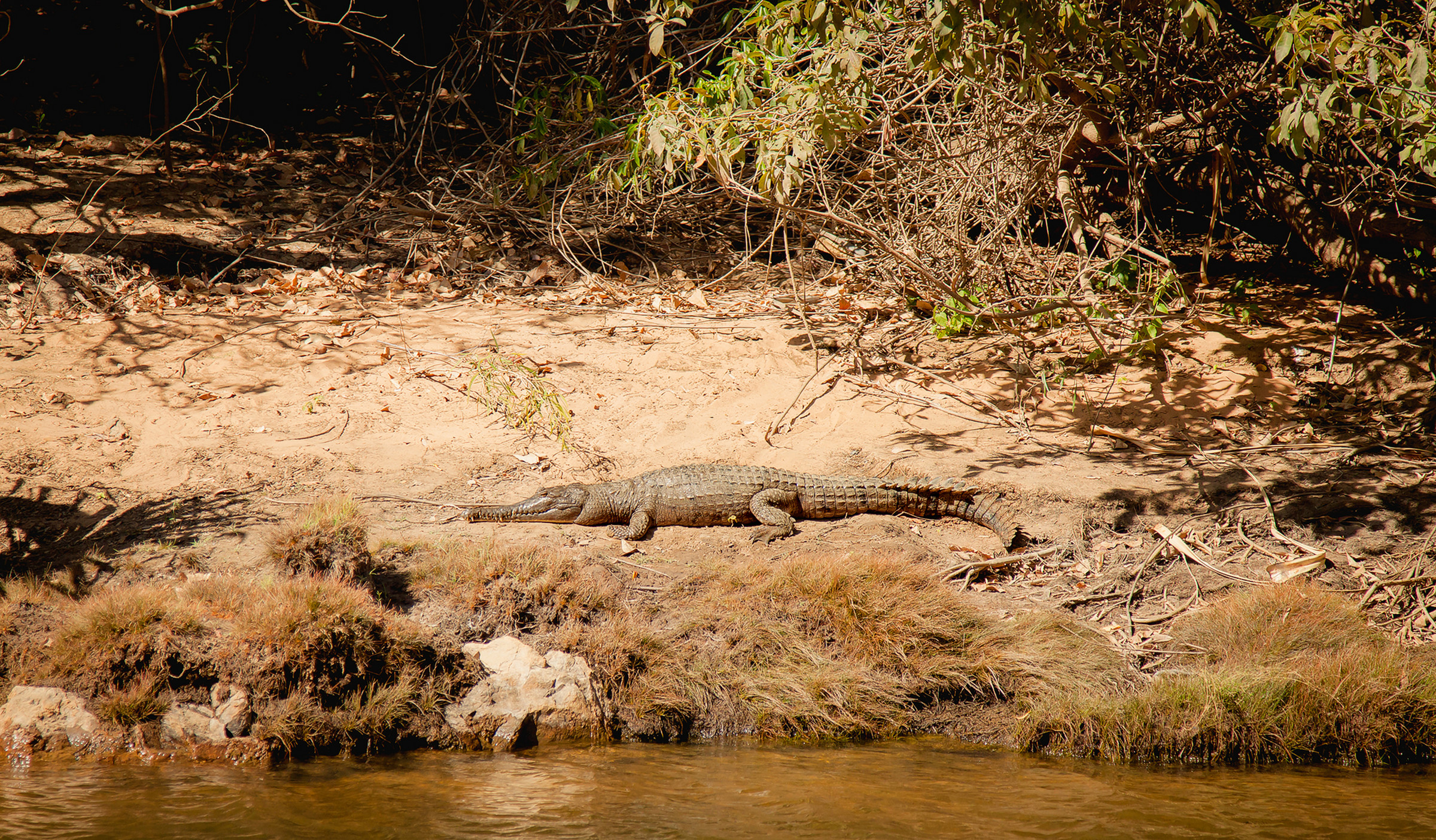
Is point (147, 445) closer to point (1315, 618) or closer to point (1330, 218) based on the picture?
point (1315, 618)

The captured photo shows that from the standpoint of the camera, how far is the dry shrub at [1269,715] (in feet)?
12.3

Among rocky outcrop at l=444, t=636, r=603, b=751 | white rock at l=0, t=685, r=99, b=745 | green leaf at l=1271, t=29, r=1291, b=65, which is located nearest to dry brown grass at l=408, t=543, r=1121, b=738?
rocky outcrop at l=444, t=636, r=603, b=751

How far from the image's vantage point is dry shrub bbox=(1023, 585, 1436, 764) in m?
3.76

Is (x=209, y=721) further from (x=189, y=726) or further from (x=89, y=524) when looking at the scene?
(x=89, y=524)

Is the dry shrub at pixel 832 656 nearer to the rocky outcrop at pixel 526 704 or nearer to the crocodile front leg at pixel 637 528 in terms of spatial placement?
the rocky outcrop at pixel 526 704

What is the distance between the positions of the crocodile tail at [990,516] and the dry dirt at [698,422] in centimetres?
9

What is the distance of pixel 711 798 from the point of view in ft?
11.3

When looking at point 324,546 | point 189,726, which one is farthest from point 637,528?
point 189,726

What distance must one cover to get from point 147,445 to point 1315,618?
19.8 feet

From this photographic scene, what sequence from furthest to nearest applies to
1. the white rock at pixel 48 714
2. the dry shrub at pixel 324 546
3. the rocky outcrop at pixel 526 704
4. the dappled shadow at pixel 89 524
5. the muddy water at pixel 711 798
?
1. the dappled shadow at pixel 89 524
2. the dry shrub at pixel 324 546
3. the rocky outcrop at pixel 526 704
4. the white rock at pixel 48 714
5. the muddy water at pixel 711 798

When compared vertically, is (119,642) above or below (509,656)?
above

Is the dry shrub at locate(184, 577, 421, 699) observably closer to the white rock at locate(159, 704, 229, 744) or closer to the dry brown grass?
the white rock at locate(159, 704, 229, 744)

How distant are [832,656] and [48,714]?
315 cm

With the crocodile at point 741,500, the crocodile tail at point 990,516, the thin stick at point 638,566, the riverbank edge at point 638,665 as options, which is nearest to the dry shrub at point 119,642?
the riverbank edge at point 638,665
